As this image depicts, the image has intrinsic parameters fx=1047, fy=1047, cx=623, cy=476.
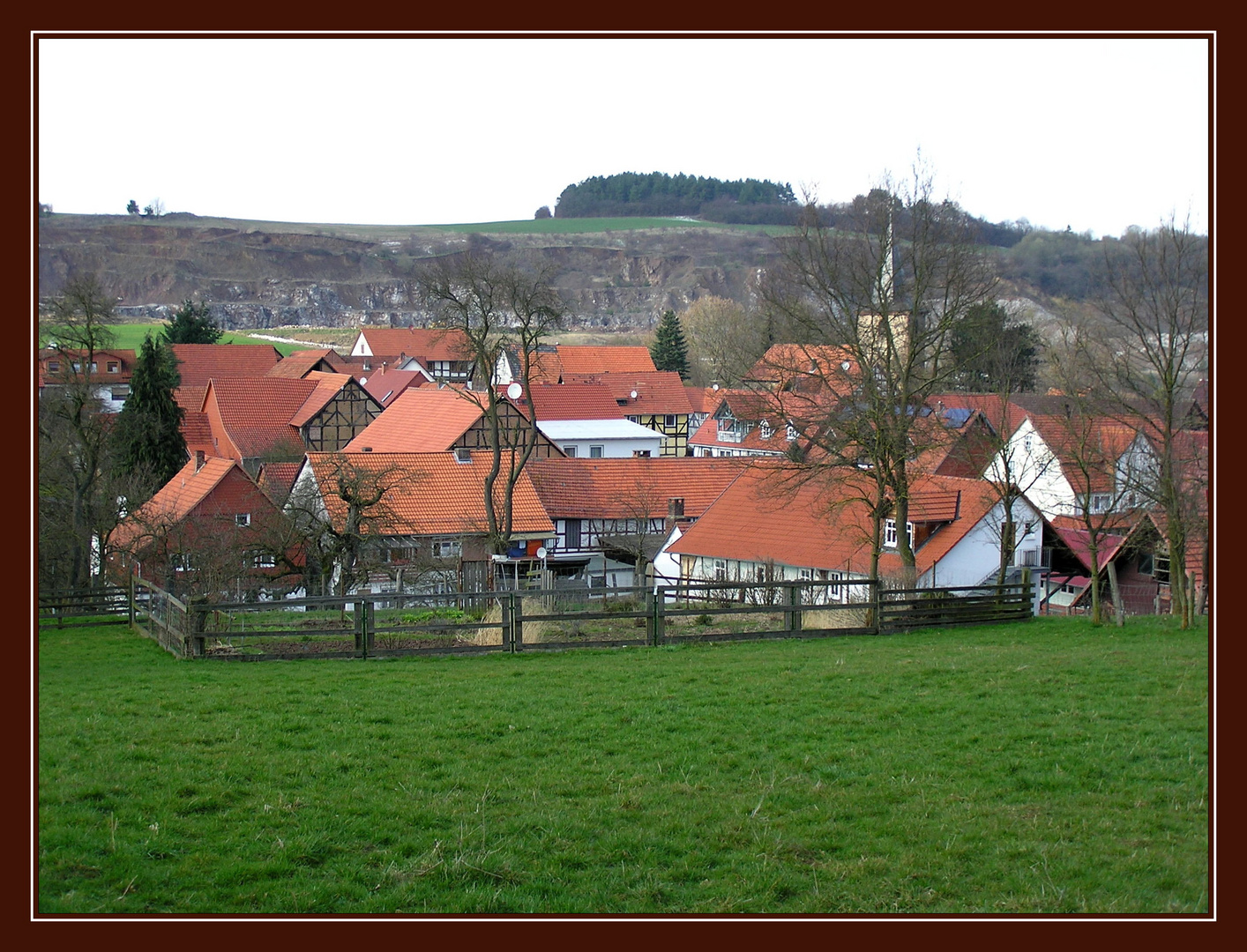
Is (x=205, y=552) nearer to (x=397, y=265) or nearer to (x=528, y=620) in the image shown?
(x=528, y=620)

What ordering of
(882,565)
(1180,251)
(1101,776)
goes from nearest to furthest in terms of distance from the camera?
(1101,776) < (1180,251) < (882,565)

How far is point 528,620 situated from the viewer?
15773 millimetres

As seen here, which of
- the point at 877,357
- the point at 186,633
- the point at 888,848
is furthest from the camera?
the point at 877,357

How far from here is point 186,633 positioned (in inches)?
595

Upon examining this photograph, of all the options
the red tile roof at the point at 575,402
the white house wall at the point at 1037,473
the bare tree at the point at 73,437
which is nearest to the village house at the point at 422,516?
the bare tree at the point at 73,437

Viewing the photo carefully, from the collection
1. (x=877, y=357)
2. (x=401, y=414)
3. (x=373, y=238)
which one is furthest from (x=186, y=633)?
(x=373, y=238)

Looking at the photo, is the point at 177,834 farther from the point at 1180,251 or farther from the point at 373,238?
the point at 373,238

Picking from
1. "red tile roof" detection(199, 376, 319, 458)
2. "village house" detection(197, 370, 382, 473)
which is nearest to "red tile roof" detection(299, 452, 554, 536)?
"village house" detection(197, 370, 382, 473)

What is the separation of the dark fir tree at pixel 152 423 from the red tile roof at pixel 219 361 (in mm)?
31857

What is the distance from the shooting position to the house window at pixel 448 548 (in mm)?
30844

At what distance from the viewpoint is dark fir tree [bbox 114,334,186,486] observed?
38594mm

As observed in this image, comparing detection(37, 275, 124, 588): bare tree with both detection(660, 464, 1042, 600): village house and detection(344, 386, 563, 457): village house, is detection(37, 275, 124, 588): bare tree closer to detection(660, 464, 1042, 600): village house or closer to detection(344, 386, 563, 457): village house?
detection(660, 464, 1042, 600): village house

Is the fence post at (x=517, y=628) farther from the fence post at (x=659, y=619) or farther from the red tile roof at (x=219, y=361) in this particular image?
the red tile roof at (x=219, y=361)

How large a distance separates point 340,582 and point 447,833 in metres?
19.4
